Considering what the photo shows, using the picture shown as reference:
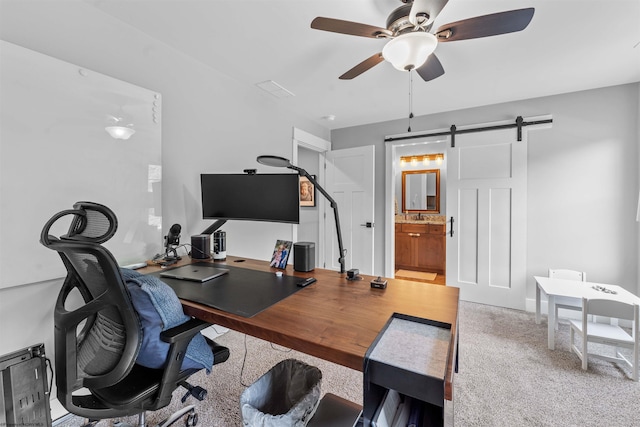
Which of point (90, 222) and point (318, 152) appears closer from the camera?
point (90, 222)

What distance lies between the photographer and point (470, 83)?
2680 mm

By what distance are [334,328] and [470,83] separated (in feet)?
9.36

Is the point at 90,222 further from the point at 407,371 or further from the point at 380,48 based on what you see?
the point at 380,48

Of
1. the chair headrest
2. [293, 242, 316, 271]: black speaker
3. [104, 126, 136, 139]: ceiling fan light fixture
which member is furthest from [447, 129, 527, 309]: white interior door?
the chair headrest

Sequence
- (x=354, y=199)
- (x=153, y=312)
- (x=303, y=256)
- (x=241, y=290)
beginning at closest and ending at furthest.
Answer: (x=153, y=312), (x=241, y=290), (x=303, y=256), (x=354, y=199)

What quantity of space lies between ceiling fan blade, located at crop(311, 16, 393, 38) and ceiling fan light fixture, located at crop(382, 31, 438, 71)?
0.33ft

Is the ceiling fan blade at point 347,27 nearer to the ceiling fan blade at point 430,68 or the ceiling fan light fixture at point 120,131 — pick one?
the ceiling fan blade at point 430,68

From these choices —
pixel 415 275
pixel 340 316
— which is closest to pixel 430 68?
pixel 340 316

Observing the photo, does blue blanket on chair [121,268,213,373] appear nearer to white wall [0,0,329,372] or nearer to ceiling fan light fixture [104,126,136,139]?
white wall [0,0,329,372]

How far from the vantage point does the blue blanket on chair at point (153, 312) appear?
0.98 metres

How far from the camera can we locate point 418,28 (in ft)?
4.74

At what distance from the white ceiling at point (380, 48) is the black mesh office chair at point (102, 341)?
4.82 ft

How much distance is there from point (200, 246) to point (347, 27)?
1754 millimetres

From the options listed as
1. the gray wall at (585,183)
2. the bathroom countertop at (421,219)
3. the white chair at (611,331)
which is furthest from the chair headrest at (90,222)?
the bathroom countertop at (421,219)
